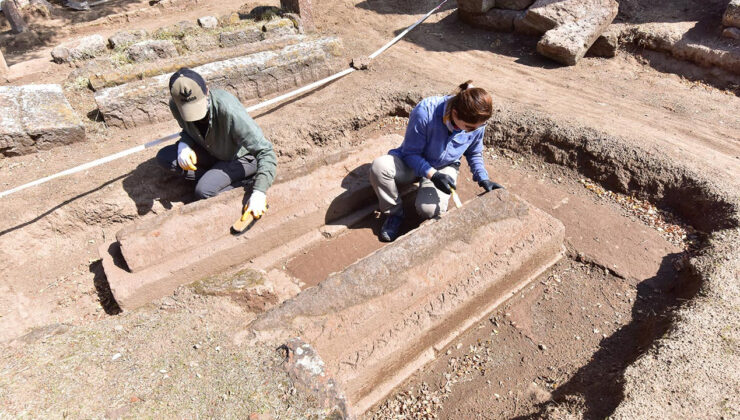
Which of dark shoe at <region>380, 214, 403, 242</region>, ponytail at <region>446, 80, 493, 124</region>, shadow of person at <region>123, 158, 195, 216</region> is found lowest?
dark shoe at <region>380, 214, 403, 242</region>

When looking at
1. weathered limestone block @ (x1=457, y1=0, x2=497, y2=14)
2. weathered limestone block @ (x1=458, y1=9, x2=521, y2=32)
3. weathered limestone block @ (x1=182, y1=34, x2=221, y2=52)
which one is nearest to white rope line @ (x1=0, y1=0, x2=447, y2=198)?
weathered limestone block @ (x1=457, y1=0, x2=497, y2=14)

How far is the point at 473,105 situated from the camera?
117 inches

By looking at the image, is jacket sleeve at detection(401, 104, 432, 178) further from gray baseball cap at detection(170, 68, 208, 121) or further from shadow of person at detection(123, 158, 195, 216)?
A: shadow of person at detection(123, 158, 195, 216)

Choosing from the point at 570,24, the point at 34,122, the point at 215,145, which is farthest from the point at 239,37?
the point at 570,24

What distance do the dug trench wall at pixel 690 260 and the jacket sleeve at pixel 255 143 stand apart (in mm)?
2695

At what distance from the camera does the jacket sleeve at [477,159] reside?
143 inches

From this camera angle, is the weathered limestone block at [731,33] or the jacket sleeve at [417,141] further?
the weathered limestone block at [731,33]

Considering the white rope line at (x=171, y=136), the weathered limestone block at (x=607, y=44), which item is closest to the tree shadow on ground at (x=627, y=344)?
the white rope line at (x=171, y=136)

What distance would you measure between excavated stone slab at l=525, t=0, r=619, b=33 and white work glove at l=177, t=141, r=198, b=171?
623 centimetres

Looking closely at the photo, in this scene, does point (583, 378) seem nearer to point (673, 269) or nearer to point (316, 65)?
point (673, 269)

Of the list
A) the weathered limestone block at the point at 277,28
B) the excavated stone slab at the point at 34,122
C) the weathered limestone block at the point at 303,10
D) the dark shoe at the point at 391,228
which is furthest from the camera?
the weathered limestone block at the point at 303,10

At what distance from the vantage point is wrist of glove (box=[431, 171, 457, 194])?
349 cm

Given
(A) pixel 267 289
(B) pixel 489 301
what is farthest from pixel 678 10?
(A) pixel 267 289

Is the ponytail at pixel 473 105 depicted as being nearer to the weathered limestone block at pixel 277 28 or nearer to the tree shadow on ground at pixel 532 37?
the tree shadow on ground at pixel 532 37
